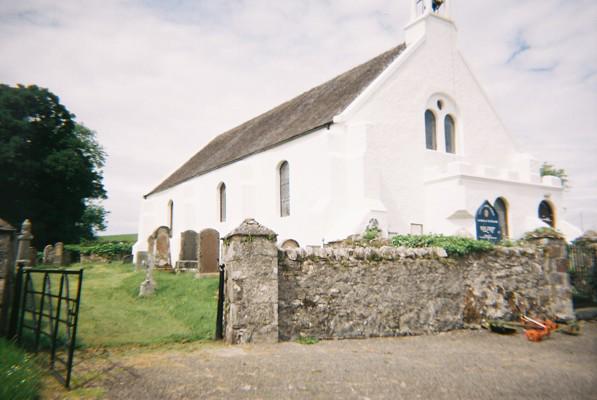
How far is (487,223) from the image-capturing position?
17.1 meters

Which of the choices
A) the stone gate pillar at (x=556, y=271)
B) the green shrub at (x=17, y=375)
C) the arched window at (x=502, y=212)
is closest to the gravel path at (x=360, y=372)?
the green shrub at (x=17, y=375)

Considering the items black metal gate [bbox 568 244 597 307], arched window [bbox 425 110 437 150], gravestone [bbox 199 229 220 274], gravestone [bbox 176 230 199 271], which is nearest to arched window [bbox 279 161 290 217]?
gravestone [bbox 176 230 199 271]

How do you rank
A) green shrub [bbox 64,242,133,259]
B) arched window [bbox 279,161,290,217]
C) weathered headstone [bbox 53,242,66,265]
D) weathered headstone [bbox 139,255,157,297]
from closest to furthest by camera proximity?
weathered headstone [bbox 139,255,157,297] → arched window [bbox 279,161,290,217] → weathered headstone [bbox 53,242,66,265] → green shrub [bbox 64,242,133,259]

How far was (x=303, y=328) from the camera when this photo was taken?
8.66m

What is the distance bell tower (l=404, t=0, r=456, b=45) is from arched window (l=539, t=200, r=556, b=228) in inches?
371

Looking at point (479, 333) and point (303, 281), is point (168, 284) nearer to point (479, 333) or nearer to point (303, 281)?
point (303, 281)

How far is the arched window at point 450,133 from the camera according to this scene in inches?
798

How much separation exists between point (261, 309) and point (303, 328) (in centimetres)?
106

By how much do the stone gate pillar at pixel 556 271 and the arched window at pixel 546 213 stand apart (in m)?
8.94

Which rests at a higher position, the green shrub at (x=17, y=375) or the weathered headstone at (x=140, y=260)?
the weathered headstone at (x=140, y=260)

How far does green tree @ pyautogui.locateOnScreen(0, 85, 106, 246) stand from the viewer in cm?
3127

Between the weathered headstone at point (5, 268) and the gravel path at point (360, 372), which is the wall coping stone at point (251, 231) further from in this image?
the weathered headstone at point (5, 268)

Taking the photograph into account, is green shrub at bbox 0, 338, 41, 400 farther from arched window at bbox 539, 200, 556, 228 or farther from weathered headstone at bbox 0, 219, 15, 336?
arched window at bbox 539, 200, 556, 228

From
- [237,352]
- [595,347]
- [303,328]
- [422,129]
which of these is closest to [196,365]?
[237,352]
